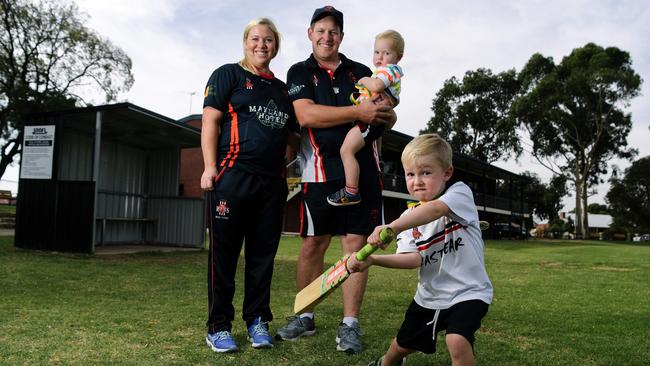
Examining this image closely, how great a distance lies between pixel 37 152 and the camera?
Answer: 1145 centimetres

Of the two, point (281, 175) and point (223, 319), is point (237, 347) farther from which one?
point (281, 175)

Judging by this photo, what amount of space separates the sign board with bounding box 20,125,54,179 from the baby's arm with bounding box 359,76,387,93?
978cm

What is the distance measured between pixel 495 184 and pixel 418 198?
4359 centimetres

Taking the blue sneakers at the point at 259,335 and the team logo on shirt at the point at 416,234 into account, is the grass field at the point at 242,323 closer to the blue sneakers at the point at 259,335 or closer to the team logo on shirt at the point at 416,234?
the blue sneakers at the point at 259,335

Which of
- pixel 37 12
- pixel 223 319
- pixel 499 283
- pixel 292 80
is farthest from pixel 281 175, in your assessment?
pixel 37 12

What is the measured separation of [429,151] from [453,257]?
1.82 feet

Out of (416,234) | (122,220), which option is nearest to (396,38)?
(416,234)

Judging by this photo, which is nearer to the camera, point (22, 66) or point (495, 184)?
point (22, 66)

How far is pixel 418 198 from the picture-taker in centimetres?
278

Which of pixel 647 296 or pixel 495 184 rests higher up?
pixel 495 184

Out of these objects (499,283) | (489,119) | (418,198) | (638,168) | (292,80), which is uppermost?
(489,119)

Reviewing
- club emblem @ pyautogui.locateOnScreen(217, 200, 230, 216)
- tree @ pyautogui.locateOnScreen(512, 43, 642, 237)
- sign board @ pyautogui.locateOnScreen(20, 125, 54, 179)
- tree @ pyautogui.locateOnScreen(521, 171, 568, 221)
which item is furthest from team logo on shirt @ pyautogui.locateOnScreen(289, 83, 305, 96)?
tree @ pyautogui.locateOnScreen(521, 171, 568, 221)

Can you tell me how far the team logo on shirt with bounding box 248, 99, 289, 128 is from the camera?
353cm

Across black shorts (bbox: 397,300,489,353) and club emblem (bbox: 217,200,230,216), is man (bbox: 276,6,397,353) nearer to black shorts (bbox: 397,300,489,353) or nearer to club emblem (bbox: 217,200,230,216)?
club emblem (bbox: 217,200,230,216)
